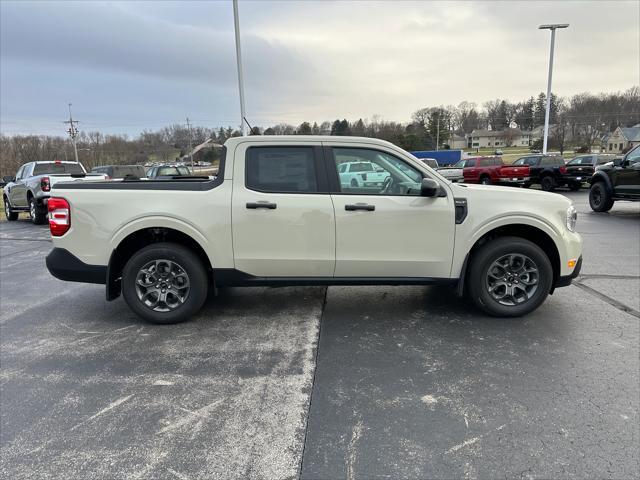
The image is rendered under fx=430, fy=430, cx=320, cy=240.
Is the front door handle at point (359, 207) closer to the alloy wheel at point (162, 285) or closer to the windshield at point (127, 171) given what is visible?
the alloy wheel at point (162, 285)

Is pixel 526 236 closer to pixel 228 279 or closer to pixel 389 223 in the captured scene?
pixel 389 223

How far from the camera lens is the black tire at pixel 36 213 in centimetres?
1274

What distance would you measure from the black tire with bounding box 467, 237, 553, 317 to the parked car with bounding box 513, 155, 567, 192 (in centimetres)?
1804

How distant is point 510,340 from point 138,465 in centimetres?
320

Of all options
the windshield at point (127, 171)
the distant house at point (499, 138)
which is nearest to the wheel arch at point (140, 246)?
the windshield at point (127, 171)

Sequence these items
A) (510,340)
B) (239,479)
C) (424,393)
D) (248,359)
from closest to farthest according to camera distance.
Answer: (239,479) < (424,393) < (248,359) < (510,340)

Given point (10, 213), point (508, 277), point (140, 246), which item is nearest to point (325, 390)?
point (508, 277)

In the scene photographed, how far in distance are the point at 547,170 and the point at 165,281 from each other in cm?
2024

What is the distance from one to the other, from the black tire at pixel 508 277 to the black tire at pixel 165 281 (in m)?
2.77

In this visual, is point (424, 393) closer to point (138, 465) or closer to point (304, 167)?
point (138, 465)

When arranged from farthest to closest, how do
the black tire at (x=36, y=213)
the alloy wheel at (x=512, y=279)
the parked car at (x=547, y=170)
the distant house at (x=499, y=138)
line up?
the distant house at (x=499, y=138), the parked car at (x=547, y=170), the black tire at (x=36, y=213), the alloy wheel at (x=512, y=279)

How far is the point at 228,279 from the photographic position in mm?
4375

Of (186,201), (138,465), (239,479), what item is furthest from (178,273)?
(239,479)

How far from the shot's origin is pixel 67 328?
177 inches
